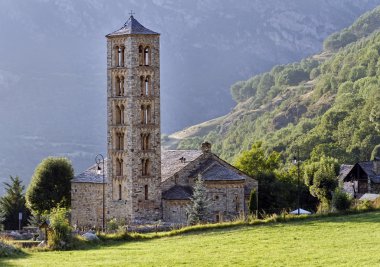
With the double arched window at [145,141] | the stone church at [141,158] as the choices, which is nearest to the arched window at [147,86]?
the stone church at [141,158]

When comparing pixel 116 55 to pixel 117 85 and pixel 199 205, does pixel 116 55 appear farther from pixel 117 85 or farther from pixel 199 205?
pixel 199 205

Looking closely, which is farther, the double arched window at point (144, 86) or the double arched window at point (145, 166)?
the double arched window at point (144, 86)

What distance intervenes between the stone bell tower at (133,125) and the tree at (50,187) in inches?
475

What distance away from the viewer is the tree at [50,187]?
259ft

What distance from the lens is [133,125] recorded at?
66938 millimetres

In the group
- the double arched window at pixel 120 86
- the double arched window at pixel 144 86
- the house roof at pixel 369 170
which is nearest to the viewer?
the double arched window at pixel 144 86

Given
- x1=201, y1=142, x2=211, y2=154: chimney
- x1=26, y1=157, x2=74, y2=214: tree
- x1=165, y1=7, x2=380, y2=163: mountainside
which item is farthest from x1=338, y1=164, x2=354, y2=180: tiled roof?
x1=26, y1=157, x2=74, y2=214: tree

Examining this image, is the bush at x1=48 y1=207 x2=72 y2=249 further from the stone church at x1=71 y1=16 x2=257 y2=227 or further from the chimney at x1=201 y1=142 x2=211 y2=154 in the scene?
the chimney at x1=201 y1=142 x2=211 y2=154

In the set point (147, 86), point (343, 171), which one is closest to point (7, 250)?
point (147, 86)

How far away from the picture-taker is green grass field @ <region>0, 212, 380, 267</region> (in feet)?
101

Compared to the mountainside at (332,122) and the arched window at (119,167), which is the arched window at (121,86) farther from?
the mountainside at (332,122)

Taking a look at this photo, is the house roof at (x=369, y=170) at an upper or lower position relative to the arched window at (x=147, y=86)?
lower

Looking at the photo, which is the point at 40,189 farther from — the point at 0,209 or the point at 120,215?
the point at 120,215

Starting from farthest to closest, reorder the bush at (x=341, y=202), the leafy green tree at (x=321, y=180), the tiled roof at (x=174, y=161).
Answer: the leafy green tree at (x=321, y=180)
the tiled roof at (x=174, y=161)
the bush at (x=341, y=202)
